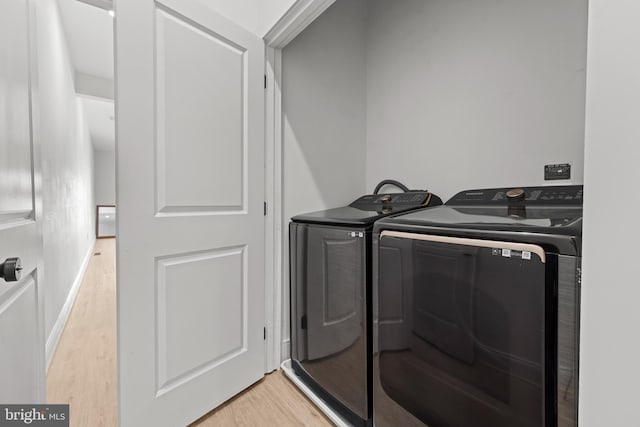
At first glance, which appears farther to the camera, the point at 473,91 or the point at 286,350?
the point at 286,350

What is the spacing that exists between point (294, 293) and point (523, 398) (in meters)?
1.16

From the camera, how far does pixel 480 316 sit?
32.1 inches

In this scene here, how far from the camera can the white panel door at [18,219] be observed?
65 cm

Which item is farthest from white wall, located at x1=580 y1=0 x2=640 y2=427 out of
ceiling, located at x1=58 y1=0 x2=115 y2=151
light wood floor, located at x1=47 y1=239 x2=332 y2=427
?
ceiling, located at x1=58 y1=0 x2=115 y2=151

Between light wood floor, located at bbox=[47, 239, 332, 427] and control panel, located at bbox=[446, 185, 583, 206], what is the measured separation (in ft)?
4.12

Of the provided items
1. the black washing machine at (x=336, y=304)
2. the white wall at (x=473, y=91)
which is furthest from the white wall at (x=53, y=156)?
the white wall at (x=473, y=91)

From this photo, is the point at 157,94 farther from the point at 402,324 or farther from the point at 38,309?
the point at 402,324

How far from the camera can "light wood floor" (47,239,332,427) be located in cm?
134

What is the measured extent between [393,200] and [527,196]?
2.20ft

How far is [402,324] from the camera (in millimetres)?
1037

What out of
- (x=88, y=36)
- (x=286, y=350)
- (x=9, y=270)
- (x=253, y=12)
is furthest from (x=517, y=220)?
(x=88, y=36)

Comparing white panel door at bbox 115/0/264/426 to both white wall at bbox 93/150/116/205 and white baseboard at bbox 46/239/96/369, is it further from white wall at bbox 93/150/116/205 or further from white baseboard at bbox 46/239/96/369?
white wall at bbox 93/150/116/205

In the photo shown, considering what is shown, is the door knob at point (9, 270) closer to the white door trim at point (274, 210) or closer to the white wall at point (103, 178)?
the white door trim at point (274, 210)

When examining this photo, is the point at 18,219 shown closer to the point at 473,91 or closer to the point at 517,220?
the point at 517,220
